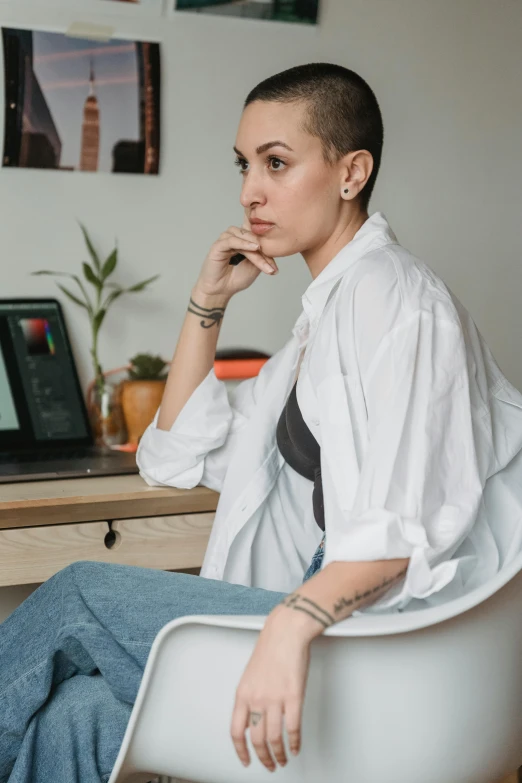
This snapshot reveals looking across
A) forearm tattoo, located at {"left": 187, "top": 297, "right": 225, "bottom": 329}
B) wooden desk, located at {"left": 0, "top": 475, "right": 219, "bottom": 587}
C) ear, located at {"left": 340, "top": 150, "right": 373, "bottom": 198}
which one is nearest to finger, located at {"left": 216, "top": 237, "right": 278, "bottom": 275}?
forearm tattoo, located at {"left": 187, "top": 297, "right": 225, "bottom": 329}

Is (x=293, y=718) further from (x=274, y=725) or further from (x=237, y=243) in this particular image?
(x=237, y=243)

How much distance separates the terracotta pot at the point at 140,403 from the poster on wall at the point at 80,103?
1.63 ft

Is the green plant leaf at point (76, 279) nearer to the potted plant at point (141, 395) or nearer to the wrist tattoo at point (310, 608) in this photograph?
the potted plant at point (141, 395)

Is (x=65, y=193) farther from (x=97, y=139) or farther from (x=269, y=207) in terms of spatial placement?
Result: (x=269, y=207)

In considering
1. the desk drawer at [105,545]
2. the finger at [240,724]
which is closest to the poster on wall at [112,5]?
the desk drawer at [105,545]

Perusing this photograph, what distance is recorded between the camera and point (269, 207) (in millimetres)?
1523

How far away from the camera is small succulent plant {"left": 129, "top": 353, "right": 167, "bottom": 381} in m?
2.16

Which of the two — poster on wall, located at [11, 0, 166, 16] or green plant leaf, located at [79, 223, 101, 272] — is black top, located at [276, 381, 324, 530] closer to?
green plant leaf, located at [79, 223, 101, 272]

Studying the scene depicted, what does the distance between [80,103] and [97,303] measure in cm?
44

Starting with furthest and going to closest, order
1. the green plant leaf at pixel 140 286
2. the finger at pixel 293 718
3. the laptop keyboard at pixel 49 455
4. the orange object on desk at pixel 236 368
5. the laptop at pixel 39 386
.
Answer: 1. the orange object on desk at pixel 236 368
2. the green plant leaf at pixel 140 286
3. the laptop at pixel 39 386
4. the laptop keyboard at pixel 49 455
5. the finger at pixel 293 718

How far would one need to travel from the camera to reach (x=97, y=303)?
218 cm

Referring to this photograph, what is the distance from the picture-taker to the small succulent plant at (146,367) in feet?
7.10

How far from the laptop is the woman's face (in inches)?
28.2

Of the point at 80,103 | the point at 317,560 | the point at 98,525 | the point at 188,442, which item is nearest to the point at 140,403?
the point at 188,442
